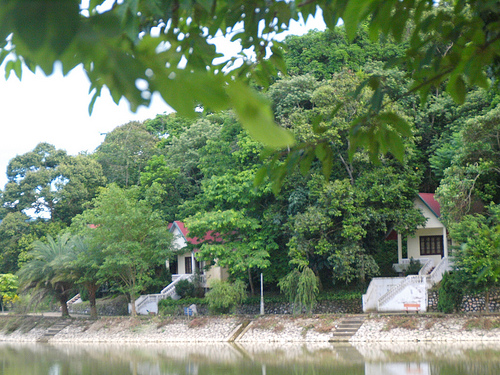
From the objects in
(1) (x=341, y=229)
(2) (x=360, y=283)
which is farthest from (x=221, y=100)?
(2) (x=360, y=283)

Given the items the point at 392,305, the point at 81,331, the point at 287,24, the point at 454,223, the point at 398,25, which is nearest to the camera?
the point at 398,25

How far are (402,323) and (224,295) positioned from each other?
20.3 feet

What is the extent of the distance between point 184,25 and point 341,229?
649 inches

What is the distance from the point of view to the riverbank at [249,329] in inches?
598

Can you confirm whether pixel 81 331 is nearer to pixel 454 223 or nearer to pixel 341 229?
pixel 341 229

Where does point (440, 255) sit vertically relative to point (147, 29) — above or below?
below

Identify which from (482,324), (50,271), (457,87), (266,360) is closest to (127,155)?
(50,271)

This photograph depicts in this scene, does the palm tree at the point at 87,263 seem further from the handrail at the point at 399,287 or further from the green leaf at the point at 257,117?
the green leaf at the point at 257,117

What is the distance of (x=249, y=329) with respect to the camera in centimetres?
1789

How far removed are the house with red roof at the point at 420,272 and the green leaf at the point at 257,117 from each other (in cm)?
1648

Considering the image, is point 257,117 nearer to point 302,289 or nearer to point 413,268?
point 302,289

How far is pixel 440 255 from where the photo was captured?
69.4 ft

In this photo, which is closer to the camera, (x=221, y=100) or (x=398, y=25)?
(x=221, y=100)

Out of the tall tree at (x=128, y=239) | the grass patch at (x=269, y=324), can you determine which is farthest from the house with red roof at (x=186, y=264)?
the grass patch at (x=269, y=324)
